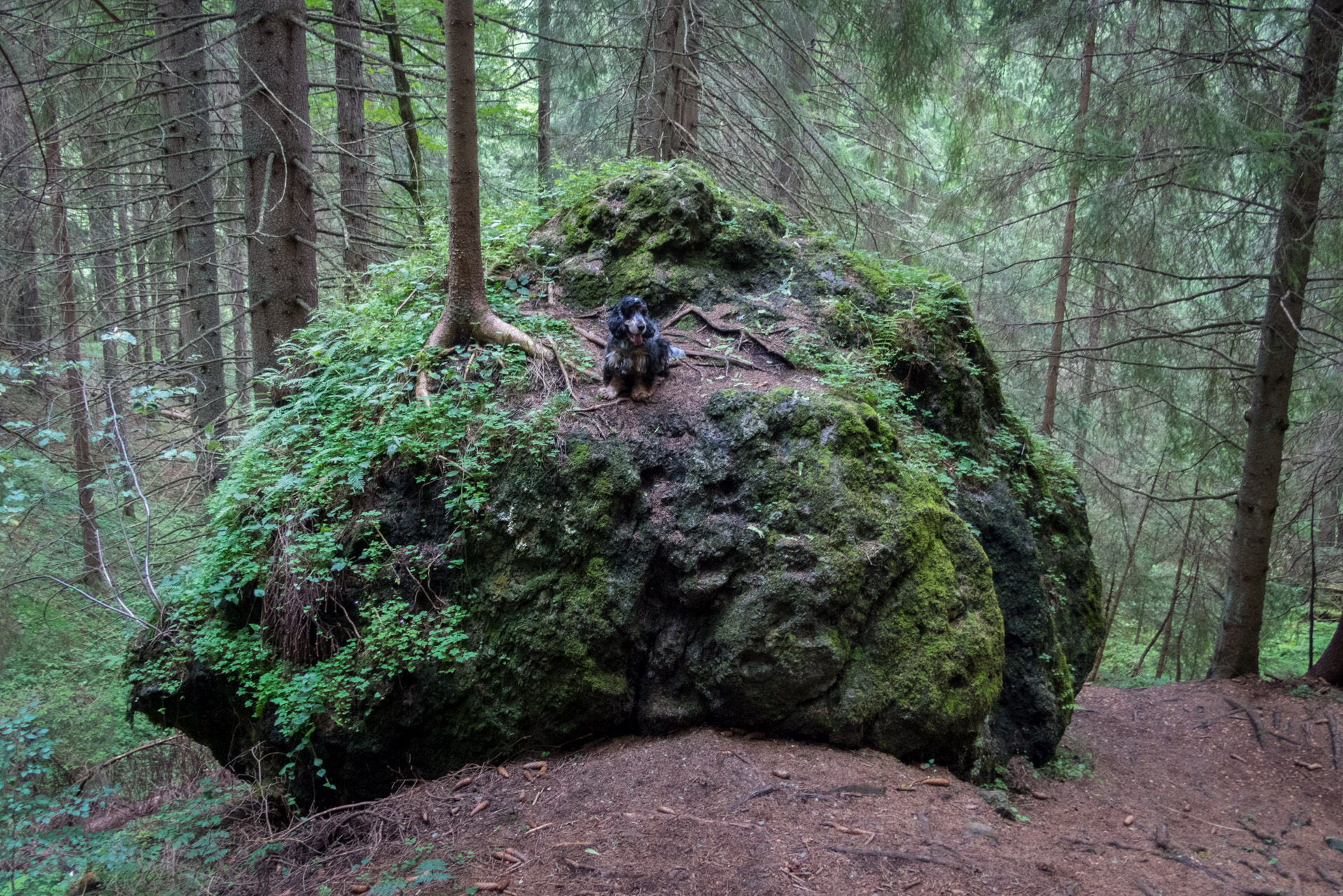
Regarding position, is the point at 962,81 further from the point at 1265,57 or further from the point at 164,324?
the point at 164,324

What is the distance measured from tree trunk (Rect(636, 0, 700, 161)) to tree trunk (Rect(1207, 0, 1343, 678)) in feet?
19.2

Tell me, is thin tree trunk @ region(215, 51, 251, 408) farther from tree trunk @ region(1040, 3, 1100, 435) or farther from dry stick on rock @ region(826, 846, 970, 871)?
tree trunk @ region(1040, 3, 1100, 435)

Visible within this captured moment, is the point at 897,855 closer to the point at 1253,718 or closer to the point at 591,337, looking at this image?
the point at 591,337

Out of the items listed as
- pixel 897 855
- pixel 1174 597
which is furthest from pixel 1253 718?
pixel 897 855

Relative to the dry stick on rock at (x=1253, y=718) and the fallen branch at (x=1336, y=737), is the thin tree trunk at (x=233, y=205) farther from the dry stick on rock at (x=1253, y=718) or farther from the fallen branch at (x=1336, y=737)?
the fallen branch at (x=1336, y=737)

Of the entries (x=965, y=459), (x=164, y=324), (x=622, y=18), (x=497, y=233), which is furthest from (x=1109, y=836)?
(x=164, y=324)

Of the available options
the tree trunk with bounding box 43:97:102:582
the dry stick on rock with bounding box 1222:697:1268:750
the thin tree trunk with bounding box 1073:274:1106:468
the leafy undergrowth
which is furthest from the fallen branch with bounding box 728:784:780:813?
the thin tree trunk with bounding box 1073:274:1106:468

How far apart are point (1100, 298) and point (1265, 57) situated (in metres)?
4.08

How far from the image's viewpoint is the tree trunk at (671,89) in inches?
314

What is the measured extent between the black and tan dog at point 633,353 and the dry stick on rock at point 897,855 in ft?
9.98

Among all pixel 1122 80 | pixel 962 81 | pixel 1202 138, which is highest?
pixel 962 81

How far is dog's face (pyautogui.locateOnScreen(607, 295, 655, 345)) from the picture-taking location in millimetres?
4770

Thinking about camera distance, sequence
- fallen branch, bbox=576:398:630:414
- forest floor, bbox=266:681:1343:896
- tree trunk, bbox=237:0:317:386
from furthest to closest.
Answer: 1. tree trunk, bbox=237:0:317:386
2. fallen branch, bbox=576:398:630:414
3. forest floor, bbox=266:681:1343:896

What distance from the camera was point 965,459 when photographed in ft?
18.9
